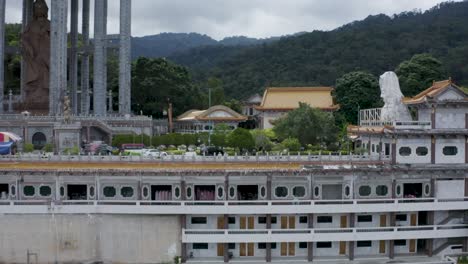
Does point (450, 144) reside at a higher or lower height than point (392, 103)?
lower

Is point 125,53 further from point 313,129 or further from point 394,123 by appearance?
point 394,123

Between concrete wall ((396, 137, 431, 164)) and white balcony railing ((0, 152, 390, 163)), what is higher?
concrete wall ((396, 137, 431, 164))

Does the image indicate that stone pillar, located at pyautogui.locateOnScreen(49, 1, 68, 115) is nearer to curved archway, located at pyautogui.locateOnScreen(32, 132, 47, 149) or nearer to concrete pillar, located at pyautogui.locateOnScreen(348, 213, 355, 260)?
curved archway, located at pyautogui.locateOnScreen(32, 132, 47, 149)

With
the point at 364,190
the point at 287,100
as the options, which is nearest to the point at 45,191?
the point at 364,190

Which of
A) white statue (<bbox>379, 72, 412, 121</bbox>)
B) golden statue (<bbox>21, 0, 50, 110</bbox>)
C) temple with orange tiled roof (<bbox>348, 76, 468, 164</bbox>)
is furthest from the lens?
golden statue (<bbox>21, 0, 50, 110</bbox>)

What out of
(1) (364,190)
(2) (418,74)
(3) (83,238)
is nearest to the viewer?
(3) (83,238)

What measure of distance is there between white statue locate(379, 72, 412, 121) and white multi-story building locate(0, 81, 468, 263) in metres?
1.80

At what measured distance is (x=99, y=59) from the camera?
6662 centimetres

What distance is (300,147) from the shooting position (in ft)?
161

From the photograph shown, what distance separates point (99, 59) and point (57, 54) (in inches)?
189

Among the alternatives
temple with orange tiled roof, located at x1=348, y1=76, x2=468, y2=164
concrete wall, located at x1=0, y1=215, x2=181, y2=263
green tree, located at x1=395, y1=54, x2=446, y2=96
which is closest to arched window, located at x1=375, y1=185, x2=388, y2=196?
temple with orange tiled roof, located at x1=348, y1=76, x2=468, y2=164

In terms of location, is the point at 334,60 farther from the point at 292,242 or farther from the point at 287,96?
the point at 292,242

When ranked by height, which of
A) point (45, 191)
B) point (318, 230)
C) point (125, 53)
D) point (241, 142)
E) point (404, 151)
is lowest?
point (318, 230)

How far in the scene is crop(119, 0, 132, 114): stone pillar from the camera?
6556 centimetres
